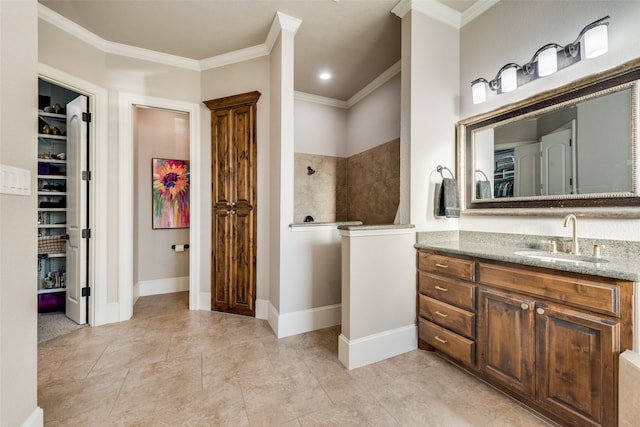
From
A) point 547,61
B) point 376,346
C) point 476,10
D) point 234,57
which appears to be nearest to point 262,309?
point 376,346

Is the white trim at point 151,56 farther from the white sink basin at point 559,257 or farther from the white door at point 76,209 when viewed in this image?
the white sink basin at point 559,257

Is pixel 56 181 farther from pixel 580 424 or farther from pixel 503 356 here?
pixel 580 424

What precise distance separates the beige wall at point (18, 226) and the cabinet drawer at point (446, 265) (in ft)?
7.70

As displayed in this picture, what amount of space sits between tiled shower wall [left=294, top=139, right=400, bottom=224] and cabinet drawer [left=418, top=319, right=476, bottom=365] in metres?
1.38

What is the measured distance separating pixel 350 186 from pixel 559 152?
2498 mm

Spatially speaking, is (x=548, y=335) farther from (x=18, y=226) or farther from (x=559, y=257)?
(x=18, y=226)

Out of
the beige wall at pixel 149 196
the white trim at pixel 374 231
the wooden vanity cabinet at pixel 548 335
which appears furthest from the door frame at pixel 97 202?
the wooden vanity cabinet at pixel 548 335

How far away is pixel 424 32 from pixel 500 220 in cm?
168

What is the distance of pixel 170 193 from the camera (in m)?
3.66

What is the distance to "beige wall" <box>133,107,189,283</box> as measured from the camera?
349 cm

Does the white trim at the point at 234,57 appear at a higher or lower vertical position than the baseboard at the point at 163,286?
higher

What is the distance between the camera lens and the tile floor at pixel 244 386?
4.72 ft

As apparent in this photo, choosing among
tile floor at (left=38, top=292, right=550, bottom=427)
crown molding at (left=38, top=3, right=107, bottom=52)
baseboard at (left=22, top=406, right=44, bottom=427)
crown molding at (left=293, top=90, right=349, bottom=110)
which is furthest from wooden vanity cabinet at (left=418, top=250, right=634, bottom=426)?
crown molding at (left=38, top=3, right=107, bottom=52)

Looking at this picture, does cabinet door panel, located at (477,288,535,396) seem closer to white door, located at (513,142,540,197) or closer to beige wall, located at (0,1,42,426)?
white door, located at (513,142,540,197)
